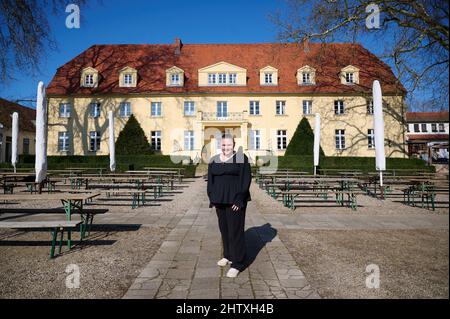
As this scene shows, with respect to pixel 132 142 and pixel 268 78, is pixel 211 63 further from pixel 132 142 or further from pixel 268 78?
pixel 132 142

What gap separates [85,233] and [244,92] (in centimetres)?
2499

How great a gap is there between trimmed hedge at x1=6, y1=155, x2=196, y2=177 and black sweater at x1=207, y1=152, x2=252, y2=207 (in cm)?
1846

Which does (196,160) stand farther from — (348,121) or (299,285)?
(299,285)

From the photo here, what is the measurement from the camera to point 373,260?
4.21 m

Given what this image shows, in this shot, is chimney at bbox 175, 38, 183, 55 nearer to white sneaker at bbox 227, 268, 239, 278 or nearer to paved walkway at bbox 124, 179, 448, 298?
paved walkway at bbox 124, 179, 448, 298

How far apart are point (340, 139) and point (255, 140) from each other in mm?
8828

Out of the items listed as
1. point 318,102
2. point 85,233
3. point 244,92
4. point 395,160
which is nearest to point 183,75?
point 244,92

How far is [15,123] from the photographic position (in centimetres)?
1401

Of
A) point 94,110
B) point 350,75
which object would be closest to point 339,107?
point 350,75

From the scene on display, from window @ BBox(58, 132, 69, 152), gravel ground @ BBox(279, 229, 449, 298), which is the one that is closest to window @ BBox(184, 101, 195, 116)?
window @ BBox(58, 132, 69, 152)

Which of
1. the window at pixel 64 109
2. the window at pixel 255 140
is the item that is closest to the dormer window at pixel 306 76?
the window at pixel 255 140

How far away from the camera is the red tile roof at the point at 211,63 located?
29.4 meters

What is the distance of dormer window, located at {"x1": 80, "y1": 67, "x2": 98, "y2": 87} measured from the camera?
30.0 metres

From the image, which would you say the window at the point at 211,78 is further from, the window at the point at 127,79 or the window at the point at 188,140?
the window at the point at 127,79
